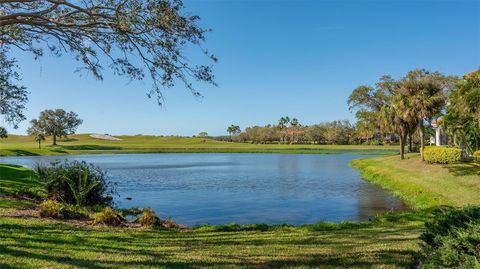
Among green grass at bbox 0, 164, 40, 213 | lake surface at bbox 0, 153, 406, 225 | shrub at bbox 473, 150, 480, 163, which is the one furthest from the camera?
shrub at bbox 473, 150, 480, 163

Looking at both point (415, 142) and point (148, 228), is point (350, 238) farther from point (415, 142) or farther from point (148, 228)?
point (415, 142)

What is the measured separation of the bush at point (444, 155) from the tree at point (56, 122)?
10464 centimetres

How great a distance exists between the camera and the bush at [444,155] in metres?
29.8

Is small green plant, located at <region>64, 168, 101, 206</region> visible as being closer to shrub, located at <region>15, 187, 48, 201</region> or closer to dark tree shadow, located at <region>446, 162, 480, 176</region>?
shrub, located at <region>15, 187, 48, 201</region>

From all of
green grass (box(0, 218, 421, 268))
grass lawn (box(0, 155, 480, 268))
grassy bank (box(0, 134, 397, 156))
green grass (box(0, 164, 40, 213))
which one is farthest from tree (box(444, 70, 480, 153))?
grassy bank (box(0, 134, 397, 156))

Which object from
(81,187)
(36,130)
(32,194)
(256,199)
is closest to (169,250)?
(81,187)

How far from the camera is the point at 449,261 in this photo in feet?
17.3

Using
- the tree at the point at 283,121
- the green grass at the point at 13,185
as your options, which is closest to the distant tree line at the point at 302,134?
the tree at the point at 283,121

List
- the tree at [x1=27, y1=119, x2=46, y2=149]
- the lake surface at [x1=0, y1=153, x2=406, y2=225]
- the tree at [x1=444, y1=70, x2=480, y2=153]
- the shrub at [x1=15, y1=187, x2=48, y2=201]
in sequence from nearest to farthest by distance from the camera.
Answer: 1. the shrub at [x1=15, y1=187, x2=48, y2=201]
2. the lake surface at [x1=0, y1=153, x2=406, y2=225]
3. the tree at [x1=444, y1=70, x2=480, y2=153]
4. the tree at [x1=27, y1=119, x2=46, y2=149]

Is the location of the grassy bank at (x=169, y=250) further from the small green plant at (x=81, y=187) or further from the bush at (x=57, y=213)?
the small green plant at (x=81, y=187)

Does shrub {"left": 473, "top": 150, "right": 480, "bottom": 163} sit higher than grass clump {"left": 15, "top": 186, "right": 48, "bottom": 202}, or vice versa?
shrub {"left": 473, "top": 150, "right": 480, "bottom": 163}

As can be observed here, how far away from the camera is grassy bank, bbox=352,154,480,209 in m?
21.0

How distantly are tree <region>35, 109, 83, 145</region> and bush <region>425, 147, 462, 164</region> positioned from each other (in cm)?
10464

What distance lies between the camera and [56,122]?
118000 millimetres
